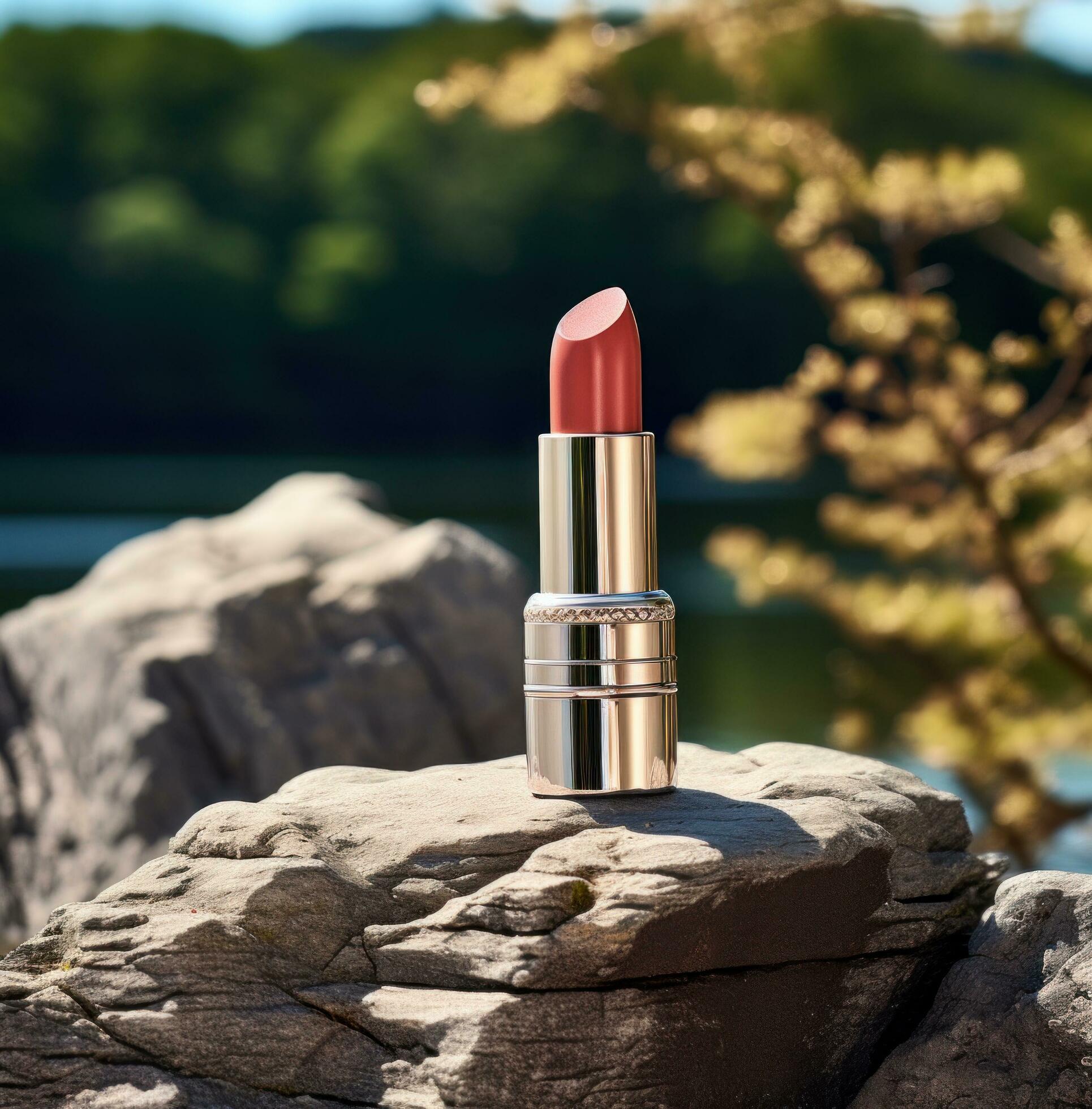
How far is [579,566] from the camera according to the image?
1.98 m

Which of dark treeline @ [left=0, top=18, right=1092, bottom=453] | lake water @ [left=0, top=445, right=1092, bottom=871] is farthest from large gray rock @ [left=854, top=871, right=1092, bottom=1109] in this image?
dark treeline @ [left=0, top=18, right=1092, bottom=453]

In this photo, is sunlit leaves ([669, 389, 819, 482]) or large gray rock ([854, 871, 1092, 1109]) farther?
sunlit leaves ([669, 389, 819, 482])

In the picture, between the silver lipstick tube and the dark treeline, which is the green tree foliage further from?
the dark treeline

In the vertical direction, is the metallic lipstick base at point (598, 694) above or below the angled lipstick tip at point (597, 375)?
below

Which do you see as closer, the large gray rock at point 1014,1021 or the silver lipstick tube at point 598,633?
the large gray rock at point 1014,1021

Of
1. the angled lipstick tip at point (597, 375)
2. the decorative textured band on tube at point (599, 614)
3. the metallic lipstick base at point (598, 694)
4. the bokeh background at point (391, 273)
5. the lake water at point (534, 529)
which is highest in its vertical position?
the bokeh background at point (391, 273)

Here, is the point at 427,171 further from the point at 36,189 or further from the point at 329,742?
the point at 329,742

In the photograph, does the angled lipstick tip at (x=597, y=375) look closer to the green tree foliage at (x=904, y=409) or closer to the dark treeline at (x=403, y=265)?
the green tree foliage at (x=904, y=409)

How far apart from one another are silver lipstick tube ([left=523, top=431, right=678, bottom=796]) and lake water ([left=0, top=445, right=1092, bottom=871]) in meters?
5.02

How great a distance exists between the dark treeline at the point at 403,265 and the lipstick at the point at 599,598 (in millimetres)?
28340

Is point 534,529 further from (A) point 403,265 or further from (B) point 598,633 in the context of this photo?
(B) point 598,633

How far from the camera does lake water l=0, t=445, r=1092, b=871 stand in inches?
447

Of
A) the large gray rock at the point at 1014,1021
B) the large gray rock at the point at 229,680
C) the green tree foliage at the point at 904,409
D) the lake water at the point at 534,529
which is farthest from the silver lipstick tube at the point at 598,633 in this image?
the lake water at the point at 534,529

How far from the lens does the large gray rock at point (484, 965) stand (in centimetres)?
171
